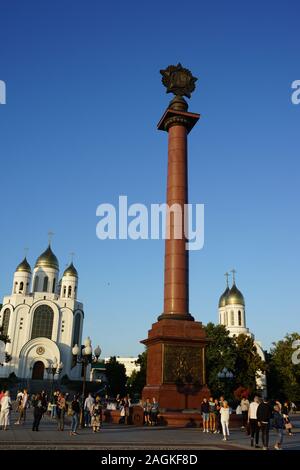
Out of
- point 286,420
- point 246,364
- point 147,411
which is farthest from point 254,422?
point 246,364

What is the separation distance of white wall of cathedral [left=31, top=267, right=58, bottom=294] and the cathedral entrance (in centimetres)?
1396

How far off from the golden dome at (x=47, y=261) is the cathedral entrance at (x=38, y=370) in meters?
19.1

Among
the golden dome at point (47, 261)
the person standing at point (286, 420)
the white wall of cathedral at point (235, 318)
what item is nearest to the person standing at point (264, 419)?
the person standing at point (286, 420)

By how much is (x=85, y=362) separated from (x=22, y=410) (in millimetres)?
4658

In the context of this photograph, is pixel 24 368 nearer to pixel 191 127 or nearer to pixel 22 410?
pixel 22 410

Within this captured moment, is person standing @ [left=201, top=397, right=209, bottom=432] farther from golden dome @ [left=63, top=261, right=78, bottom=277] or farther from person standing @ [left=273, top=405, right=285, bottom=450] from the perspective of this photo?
golden dome @ [left=63, top=261, right=78, bottom=277]

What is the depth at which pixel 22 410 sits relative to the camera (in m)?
23.0

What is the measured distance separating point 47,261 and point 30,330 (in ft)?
47.2

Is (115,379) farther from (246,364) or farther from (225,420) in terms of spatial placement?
(225,420)

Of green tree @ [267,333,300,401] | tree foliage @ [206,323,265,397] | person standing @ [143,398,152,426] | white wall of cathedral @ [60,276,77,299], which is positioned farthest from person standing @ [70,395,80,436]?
white wall of cathedral @ [60,276,77,299]

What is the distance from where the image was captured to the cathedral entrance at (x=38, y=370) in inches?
2817

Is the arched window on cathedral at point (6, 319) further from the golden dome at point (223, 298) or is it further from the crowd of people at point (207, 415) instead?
the crowd of people at point (207, 415)

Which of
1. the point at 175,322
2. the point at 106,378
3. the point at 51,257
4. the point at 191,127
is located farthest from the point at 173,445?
the point at 106,378

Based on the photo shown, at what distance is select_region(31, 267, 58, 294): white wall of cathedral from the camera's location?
270 feet
